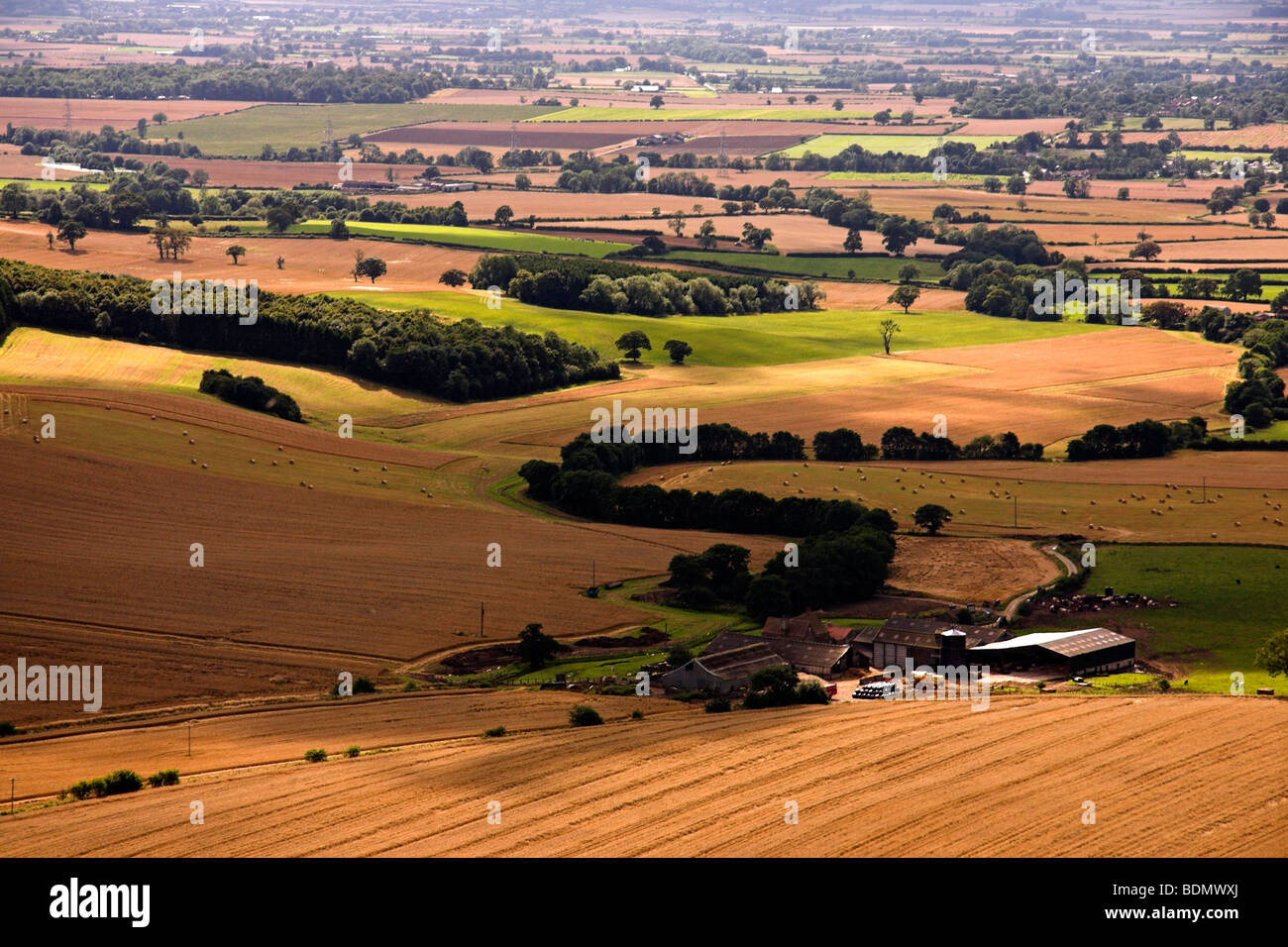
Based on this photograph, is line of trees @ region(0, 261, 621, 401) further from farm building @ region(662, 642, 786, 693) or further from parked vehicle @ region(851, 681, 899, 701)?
parked vehicle @ region(851, 681, 899, 701)

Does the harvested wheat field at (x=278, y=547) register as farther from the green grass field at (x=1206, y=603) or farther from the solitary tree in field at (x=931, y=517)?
the green grass field at (x=1206, y=603)

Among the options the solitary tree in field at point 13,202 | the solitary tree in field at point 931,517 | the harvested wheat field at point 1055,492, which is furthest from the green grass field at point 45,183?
the solitary tree in field at point 931,517

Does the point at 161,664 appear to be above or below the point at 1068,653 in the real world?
above

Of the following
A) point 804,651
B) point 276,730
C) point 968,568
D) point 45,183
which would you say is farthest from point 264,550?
point 45,183

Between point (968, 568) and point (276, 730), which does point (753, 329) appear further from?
point (276, 730)

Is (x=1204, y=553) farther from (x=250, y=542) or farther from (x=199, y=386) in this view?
(x=199, y=386)

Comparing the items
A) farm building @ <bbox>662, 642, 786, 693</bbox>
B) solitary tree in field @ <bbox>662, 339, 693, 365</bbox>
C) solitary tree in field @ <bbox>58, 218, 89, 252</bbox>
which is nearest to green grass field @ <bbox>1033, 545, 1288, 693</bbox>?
farm building @ <bbox>662, 642, 786, 693</bbox>
